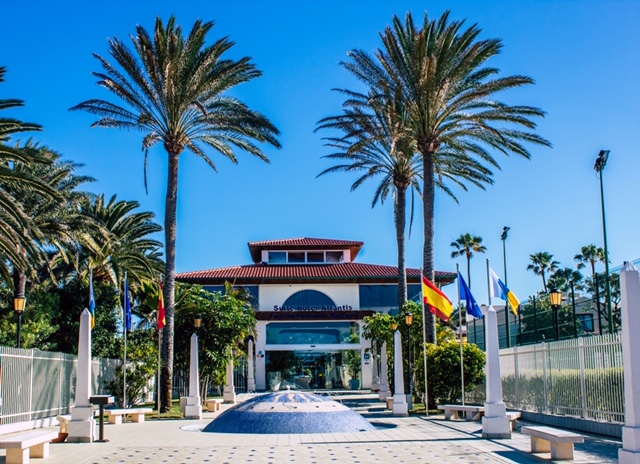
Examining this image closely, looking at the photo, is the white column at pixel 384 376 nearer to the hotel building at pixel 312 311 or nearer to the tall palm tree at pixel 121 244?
the tall palm tree at pixel 121 244

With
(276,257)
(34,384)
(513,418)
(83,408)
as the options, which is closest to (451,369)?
(513,418)


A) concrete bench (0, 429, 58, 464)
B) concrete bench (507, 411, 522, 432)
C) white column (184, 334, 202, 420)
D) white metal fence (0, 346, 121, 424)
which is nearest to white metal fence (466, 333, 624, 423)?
concrete bench (507, 411, 522, 432)

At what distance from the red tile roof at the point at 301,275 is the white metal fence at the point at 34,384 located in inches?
1120

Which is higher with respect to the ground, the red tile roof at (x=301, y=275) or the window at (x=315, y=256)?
the window at (x=315, y=256)

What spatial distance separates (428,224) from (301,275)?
27.6 m

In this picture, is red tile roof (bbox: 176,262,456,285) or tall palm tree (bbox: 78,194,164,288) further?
red tile roof (bbox: 176,262,456,285)

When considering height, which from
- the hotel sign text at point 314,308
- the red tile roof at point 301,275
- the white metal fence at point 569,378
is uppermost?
the red tile roof at point 301,275

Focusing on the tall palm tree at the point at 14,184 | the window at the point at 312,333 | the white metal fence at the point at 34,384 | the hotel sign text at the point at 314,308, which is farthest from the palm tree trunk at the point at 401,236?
the hotel sign text at the point at 314,308

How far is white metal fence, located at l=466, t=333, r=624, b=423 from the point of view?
55.1ft

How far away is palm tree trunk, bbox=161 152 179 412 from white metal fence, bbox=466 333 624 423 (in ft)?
39.9

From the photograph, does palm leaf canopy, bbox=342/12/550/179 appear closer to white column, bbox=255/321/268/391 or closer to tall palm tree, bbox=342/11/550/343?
tall palm tree, bbox=342/11/550/343

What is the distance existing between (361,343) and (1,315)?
85.4 feet

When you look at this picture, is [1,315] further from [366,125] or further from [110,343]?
[366,125]

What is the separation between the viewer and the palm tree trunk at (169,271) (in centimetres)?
2783
